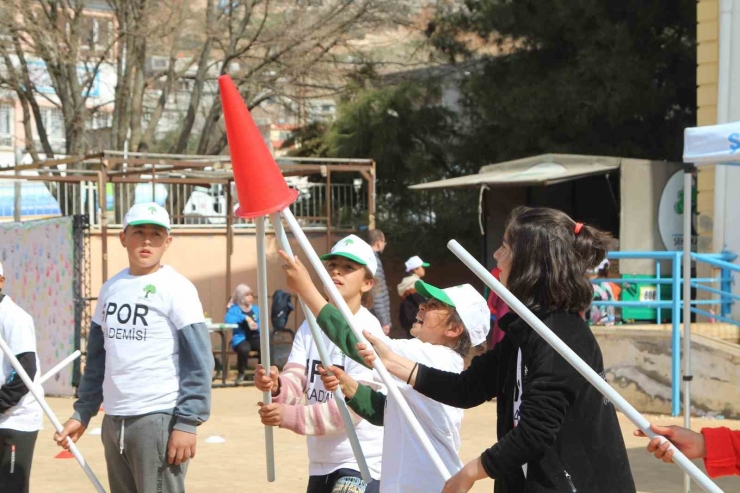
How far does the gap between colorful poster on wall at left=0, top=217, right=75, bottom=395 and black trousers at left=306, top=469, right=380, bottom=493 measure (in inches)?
404

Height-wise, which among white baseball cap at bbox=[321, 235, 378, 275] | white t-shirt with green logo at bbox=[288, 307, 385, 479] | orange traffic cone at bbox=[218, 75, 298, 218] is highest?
orange traffic cone at bbox=[218, 75, 298, 218]

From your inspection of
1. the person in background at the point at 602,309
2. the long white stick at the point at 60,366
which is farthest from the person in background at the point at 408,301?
the long white stick at the point at 60,366

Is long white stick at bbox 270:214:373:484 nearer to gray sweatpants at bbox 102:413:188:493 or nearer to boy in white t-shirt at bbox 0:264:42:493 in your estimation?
gray sweatpants at bbox 102:413:188:493

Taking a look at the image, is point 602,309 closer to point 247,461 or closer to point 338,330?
point 247,461

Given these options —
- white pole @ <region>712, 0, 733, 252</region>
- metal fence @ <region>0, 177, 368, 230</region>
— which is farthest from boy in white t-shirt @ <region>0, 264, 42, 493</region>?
metal fence @ <region>0, 177, 368, 230</region>

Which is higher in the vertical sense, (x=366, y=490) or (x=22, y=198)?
(x=22, y=198)

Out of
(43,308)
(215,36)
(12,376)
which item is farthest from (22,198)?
(12,376)

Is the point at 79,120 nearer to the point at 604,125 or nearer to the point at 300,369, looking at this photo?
the point at 604,125

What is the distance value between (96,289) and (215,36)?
8363 millimetres

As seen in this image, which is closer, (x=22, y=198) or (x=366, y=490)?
(x=366, y=490)

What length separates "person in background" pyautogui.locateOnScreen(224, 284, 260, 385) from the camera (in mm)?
15312

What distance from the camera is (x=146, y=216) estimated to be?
4980 mm

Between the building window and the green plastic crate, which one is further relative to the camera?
the building window

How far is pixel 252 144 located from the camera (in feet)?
12.3
